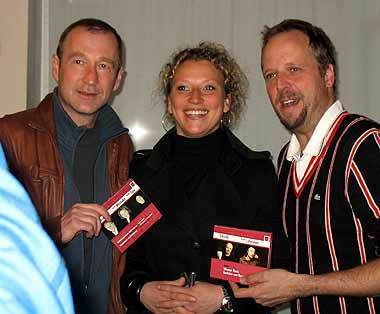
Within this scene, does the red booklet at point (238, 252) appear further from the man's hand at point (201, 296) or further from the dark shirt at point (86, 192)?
the dark shirt at point (86, 192)

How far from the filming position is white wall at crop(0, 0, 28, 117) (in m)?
3.38

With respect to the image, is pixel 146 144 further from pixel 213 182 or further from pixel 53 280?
pixel 53 280

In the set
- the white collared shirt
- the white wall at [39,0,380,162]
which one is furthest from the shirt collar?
Result: the white wall at [39,0,380,162]

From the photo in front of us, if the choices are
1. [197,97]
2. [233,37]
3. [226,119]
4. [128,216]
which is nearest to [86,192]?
[128,216]

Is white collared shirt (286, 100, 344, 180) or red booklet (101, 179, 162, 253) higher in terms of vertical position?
white collared shirt (286, 100, 344, 180)

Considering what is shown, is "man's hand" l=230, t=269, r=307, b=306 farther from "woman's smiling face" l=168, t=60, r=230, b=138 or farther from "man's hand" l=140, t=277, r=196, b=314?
"woman's smiling face" l=168, t=60, r=230, b=138

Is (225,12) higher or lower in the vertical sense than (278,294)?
higher

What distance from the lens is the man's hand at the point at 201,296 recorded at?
1.96 metres

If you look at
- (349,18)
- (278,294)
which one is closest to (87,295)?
(278,294)

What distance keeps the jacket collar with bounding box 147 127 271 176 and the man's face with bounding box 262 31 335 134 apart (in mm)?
220

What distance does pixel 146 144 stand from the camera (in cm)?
413

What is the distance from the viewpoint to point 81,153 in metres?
2.30

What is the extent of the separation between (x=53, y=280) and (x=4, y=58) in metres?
3.25

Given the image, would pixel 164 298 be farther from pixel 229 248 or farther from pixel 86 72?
pixel 86 72
